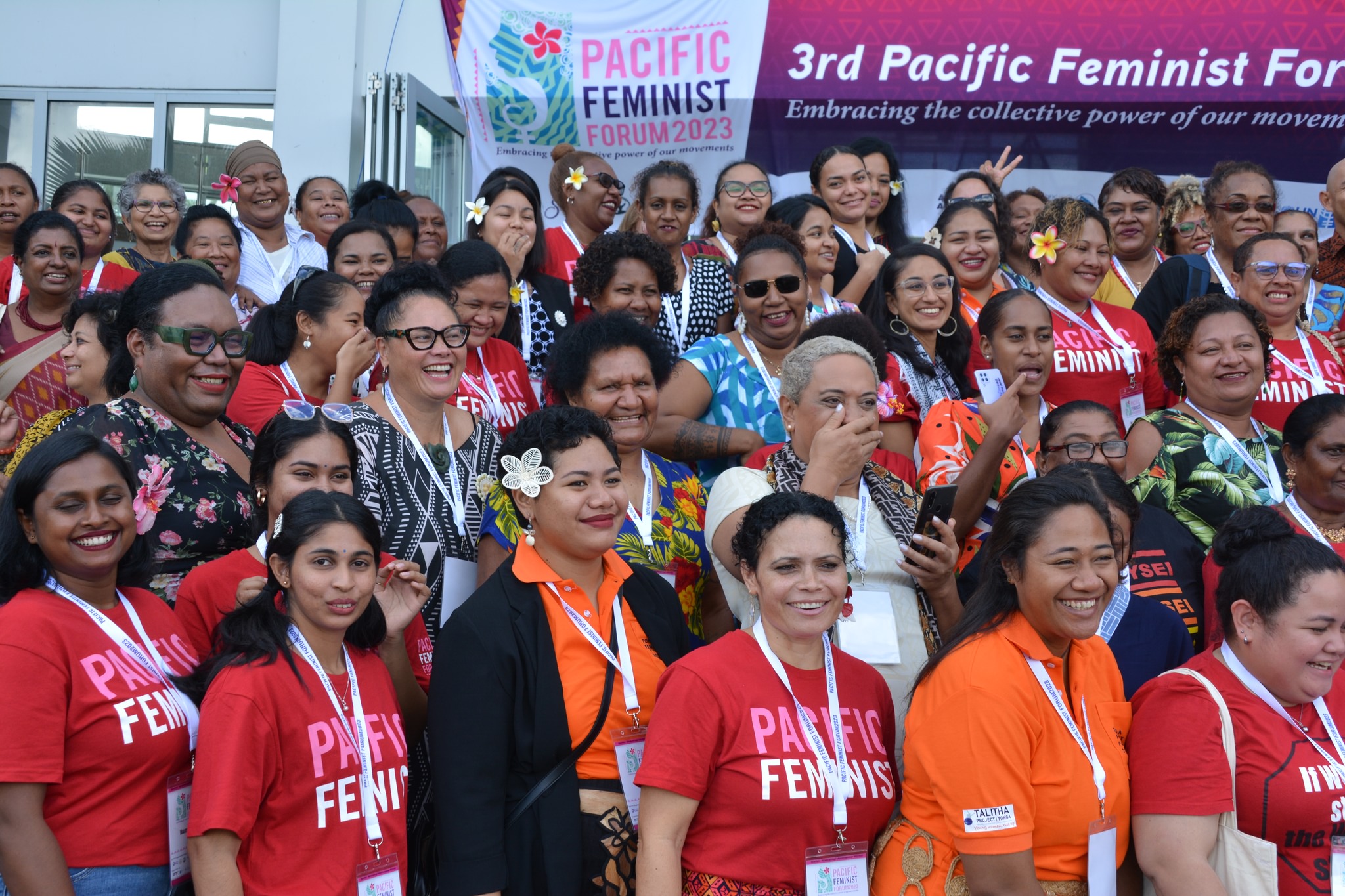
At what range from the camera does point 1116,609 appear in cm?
360

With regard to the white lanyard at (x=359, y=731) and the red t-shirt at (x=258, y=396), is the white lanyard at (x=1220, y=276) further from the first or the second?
the white lanyard at (x=359, y=731)

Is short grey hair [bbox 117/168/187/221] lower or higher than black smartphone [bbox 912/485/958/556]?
higher

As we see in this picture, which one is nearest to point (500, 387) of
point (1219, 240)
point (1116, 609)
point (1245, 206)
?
point (1116, 609)

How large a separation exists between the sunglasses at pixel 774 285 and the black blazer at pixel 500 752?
214 cm

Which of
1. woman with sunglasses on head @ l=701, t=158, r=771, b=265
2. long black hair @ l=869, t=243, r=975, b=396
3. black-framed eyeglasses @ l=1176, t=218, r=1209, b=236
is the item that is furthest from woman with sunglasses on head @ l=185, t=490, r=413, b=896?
black-framed eyeglasses @ l=1176, t=218, r=1209, b=236

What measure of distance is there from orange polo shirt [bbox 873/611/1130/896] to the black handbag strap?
0.79 m


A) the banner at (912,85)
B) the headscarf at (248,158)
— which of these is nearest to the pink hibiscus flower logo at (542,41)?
the banner at (912,85)

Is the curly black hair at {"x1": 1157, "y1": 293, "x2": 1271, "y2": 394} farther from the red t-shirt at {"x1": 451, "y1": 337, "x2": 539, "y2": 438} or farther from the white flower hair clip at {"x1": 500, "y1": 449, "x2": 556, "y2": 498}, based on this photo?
the white flower hair clip at {"x1": 500, "y1": 449, "x2": 556, "y2": 498}

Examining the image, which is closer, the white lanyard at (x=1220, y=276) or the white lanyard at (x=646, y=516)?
the white lanyard at (x=646, y=516)

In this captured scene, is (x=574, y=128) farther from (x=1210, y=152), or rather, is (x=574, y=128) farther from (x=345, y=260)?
(x=1210, y=152)

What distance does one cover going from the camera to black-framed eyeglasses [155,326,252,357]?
367 centimetres

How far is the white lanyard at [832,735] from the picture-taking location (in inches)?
116

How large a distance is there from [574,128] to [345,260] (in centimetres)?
290

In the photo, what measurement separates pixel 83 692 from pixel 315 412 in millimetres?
1165
